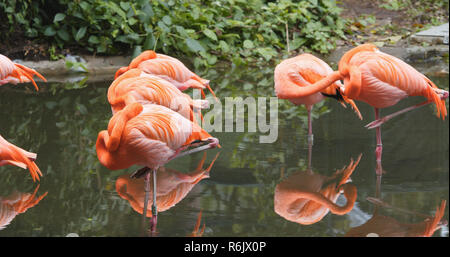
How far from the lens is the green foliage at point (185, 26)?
7434mm

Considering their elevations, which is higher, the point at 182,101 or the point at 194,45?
the point at 194,45

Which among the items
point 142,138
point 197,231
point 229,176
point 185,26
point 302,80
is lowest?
point 197,231

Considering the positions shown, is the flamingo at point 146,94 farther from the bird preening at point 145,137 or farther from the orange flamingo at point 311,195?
the orange flamingo at point 311,195

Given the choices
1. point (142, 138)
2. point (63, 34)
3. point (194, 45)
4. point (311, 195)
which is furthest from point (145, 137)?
point (63, 34)

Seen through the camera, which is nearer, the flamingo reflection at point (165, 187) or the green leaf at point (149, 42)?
the flamingo reflection at point (165, 187)

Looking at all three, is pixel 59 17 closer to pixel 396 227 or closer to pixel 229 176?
pixel 229 176

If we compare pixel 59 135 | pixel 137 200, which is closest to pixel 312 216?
pixel 137 200

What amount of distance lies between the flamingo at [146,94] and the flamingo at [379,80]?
106cm

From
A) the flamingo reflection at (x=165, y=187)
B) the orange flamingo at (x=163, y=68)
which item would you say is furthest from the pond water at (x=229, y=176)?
the orange flamingo at (x=163, y=68)

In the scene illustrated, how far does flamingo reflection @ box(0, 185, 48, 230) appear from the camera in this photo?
326 centimetres

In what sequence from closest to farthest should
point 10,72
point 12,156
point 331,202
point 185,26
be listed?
point 12,156 < point 331,202 < point 10,72 < point 185,26

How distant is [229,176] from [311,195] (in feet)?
1.89

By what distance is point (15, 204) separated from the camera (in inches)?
135

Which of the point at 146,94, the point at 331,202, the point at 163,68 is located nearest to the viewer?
the point at 331,202
